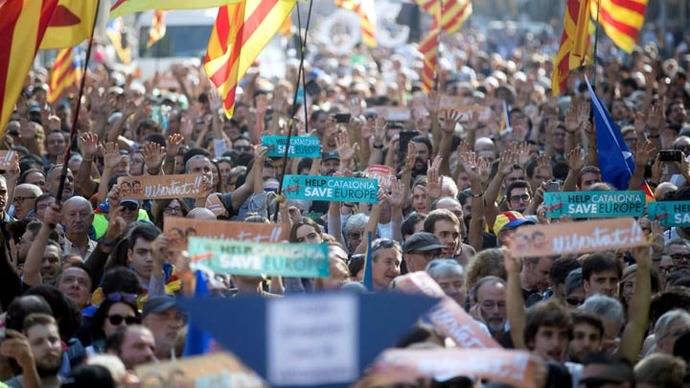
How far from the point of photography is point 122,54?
2933 centimetres

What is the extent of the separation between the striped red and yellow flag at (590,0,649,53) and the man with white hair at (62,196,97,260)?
788 centimetres

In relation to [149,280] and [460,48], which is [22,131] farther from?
[460,48]

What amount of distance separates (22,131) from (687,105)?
28.9ft

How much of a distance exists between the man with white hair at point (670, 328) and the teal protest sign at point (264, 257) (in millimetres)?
1838

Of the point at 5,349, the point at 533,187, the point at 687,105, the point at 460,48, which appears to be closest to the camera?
the point at 5,349

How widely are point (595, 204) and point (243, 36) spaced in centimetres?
326

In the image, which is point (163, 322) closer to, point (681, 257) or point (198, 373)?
point (198, 373)

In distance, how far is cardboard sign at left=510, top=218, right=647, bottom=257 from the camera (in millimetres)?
7500

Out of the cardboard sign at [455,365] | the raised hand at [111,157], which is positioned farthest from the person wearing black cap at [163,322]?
the raised hand at [111,157]

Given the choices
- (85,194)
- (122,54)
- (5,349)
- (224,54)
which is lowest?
(5,349)

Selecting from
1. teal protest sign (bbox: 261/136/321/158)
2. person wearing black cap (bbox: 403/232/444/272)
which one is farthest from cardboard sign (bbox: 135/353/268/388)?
teal protest sign (bbox: 261/136/321/158)

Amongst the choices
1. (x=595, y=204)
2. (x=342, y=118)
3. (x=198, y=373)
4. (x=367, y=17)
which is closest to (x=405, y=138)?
(x=342, y=118)

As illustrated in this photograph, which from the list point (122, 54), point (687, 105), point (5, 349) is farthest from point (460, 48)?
point (5, 349)

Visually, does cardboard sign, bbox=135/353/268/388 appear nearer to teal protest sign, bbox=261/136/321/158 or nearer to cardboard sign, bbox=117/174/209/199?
cardboard sign, bbox=117/174/209/199
